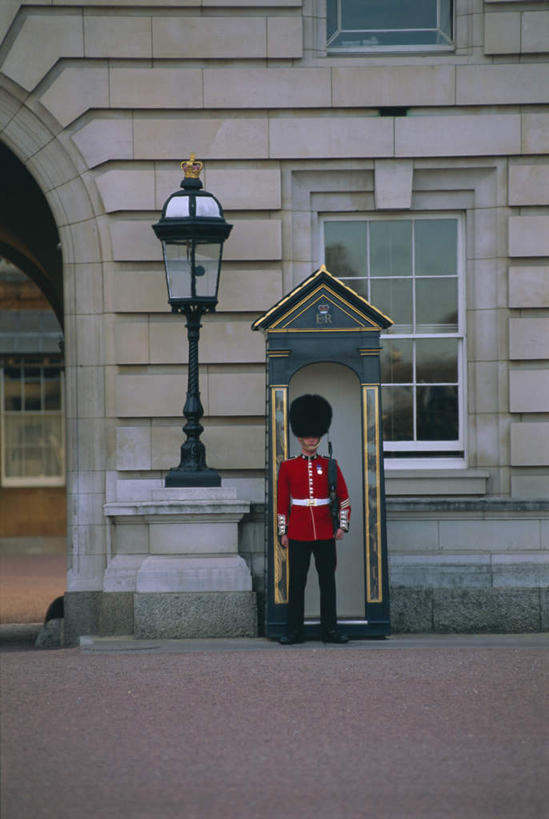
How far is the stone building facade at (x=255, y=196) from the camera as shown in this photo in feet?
32.1

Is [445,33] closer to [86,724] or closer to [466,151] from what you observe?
[466,151]

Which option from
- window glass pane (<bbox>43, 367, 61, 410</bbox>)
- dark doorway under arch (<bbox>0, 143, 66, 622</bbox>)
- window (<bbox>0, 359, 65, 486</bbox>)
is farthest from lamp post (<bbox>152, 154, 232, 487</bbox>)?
window glass pane (<bbox>43, 367, 61, 410</bbox>)

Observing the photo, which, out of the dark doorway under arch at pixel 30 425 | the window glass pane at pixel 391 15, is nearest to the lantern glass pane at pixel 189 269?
the window glass pane at pixel 391 15

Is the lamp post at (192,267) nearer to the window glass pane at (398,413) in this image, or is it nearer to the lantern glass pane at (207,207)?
the lantern glass pane at (207,207)

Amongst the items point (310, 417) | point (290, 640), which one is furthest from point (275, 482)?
point (290, 640)

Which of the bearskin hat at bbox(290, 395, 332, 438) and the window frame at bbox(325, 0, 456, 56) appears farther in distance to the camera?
the window frame at bbox(325, 0, 456, 56)

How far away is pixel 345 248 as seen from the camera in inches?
402

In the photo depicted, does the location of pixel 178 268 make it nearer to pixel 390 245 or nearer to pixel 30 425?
pixel 390 245

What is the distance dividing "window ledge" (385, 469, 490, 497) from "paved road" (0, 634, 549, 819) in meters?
1.47

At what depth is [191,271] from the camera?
912 centimetres

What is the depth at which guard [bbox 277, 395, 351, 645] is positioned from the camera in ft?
28.8

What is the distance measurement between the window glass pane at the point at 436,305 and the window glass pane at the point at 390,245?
182mm

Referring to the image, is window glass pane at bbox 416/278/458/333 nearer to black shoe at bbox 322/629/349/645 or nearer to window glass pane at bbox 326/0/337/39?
window glass pane at bbox 326/0/337/39

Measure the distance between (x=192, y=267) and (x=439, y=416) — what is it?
2.28m
